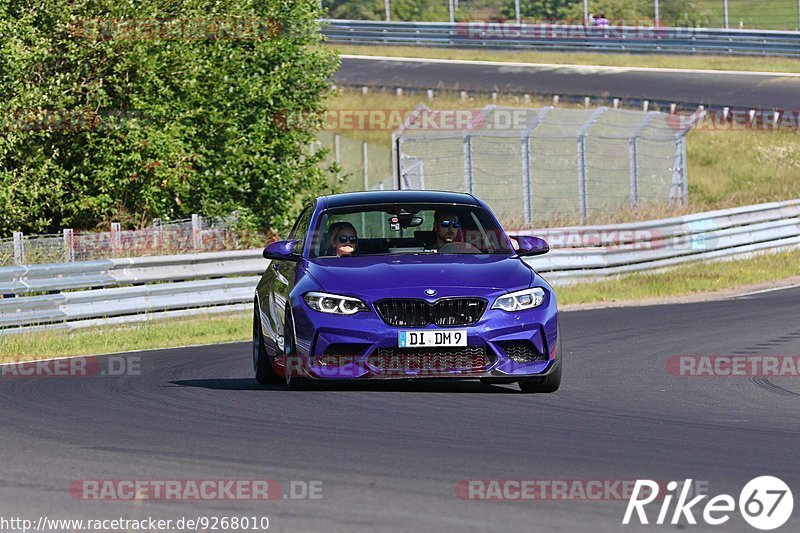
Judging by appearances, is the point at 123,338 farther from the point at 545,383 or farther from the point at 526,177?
the point at 526,177

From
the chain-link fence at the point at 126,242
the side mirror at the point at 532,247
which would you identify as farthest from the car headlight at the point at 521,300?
the chain-link fence at the point at 126,242

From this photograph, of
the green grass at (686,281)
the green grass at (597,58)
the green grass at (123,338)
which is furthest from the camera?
the green grass at (597,58)

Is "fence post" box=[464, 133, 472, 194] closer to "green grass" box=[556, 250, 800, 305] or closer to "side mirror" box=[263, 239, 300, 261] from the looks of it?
"green grass" box=[556, 250, 800, 305]

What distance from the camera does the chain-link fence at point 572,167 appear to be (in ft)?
88.0

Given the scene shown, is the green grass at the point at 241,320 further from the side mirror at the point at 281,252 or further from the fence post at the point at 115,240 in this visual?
the side mirror at the point at 281,252

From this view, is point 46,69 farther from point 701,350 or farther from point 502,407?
point 502,407

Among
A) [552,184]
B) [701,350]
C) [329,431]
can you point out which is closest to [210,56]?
[552,184]

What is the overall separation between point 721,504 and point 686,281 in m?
18.5

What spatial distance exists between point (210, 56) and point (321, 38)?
282 cm

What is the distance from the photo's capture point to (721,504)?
644cm

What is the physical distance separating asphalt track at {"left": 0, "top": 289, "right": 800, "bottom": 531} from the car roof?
145 centimetres

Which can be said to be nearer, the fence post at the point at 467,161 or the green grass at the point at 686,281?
the green grass at the point at 686,281

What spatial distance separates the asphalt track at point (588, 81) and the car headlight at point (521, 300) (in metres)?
33.3

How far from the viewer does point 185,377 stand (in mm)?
12891
